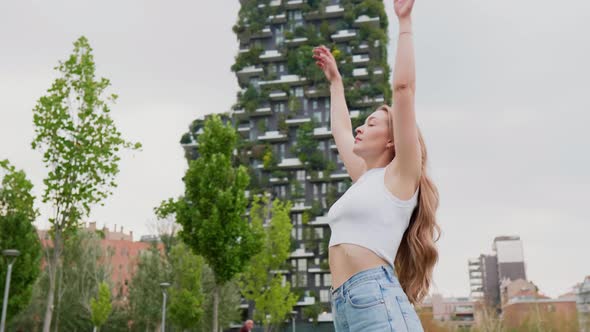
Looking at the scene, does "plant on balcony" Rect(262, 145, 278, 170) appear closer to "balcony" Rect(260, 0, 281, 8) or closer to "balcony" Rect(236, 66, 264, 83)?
"balcony" Rect(236, 66, 264, 83)

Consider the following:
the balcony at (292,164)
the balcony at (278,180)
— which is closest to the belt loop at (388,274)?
the balcony at (278,180)

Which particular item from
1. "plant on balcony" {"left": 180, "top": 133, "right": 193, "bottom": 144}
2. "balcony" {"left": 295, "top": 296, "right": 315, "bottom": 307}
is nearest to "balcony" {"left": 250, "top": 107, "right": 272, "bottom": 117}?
"plant on balcony" {"left": 180, "top": 133, "right": 193, "bottom": 144}

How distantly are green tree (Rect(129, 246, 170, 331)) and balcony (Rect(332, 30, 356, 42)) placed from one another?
34160 millimetres

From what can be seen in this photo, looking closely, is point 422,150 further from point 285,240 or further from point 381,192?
point 285,240

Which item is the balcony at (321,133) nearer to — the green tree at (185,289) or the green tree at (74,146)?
the green tree at (185,289)

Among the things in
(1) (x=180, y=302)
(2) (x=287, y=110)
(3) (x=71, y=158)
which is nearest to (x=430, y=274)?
→ (3) (x=71, y=158)

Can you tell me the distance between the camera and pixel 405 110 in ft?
6.91

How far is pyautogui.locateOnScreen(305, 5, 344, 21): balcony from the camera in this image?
64188 mm

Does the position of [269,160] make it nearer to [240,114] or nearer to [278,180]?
[278,180]

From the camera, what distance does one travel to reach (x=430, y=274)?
7.84ft

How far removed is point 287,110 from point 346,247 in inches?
2340

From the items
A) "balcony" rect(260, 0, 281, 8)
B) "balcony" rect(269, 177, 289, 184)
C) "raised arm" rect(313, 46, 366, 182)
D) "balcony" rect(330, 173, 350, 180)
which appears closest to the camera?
"raised arm" rect(313, 46, 366, 182)

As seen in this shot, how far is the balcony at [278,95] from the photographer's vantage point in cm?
6103

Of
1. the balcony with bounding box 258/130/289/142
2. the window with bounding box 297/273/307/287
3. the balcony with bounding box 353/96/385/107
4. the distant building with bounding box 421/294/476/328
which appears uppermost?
the balcony with bounding box 353/96/385/107
